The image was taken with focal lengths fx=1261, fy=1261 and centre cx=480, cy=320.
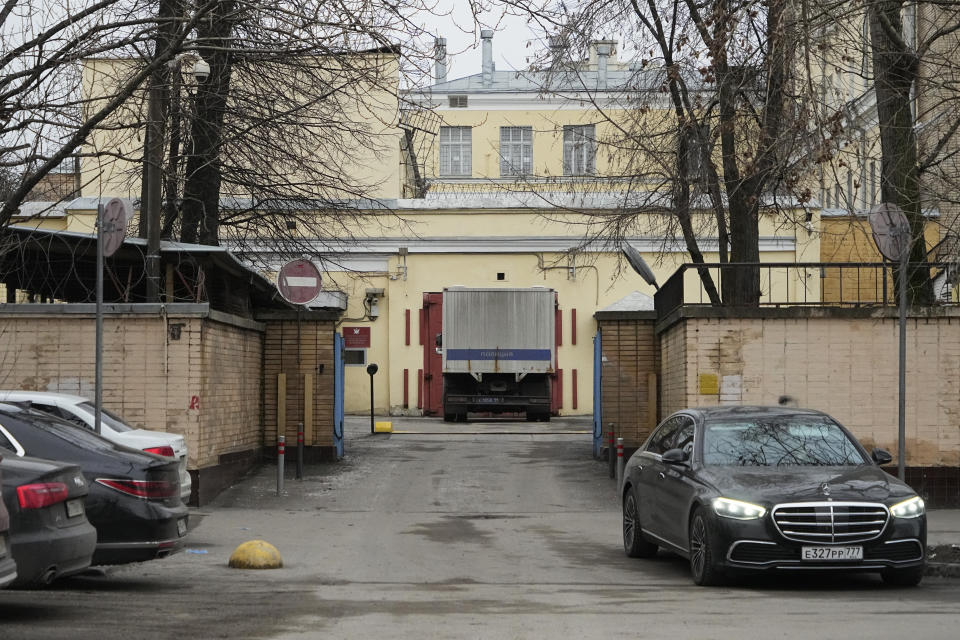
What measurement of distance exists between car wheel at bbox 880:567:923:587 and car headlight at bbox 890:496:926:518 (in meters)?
0.48

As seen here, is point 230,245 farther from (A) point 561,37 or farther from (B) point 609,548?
(B) point 609,548

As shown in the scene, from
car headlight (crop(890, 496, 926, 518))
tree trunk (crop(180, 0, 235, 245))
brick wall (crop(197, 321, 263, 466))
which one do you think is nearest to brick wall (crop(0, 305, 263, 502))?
brick wall (crop(197, 321, 263, 466))

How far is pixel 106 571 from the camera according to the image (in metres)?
11.4

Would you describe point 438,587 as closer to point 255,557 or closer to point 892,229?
point 255,557

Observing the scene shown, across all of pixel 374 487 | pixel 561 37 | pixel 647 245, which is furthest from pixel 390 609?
pixel 647 245

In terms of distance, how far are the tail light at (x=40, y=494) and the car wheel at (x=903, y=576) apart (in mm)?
6603

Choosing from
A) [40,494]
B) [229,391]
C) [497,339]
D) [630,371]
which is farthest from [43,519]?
[497,339]

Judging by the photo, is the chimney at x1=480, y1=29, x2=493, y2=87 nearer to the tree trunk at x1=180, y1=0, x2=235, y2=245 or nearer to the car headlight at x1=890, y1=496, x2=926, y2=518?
the tree trunk at x1=180, y1=0, x2=235, y2=245

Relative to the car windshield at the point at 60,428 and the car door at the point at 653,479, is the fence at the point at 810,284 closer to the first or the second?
the car door at the point at 653,479

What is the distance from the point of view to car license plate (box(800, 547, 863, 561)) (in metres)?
10.1

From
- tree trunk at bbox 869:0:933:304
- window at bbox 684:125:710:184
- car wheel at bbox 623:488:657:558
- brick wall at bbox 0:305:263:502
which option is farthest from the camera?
window at bbox 684:125:710:184

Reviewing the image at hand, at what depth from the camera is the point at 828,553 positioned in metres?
10.1

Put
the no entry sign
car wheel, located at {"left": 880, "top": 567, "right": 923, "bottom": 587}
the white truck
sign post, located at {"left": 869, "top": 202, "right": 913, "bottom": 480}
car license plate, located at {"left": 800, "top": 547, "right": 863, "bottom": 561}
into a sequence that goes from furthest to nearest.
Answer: the white truck, the no entry sign, sign post, located at {"left": 869, "top": 202, "right": 913, "bottom": 480}, car wheel, located at {"left": 880, "top": 567, "right": 923, "bottom": 587}, car license plate, located at {"left": 800, "top": 547, "right": 863, "bottom": 561}

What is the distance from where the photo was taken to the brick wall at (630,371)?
69.6 ft
